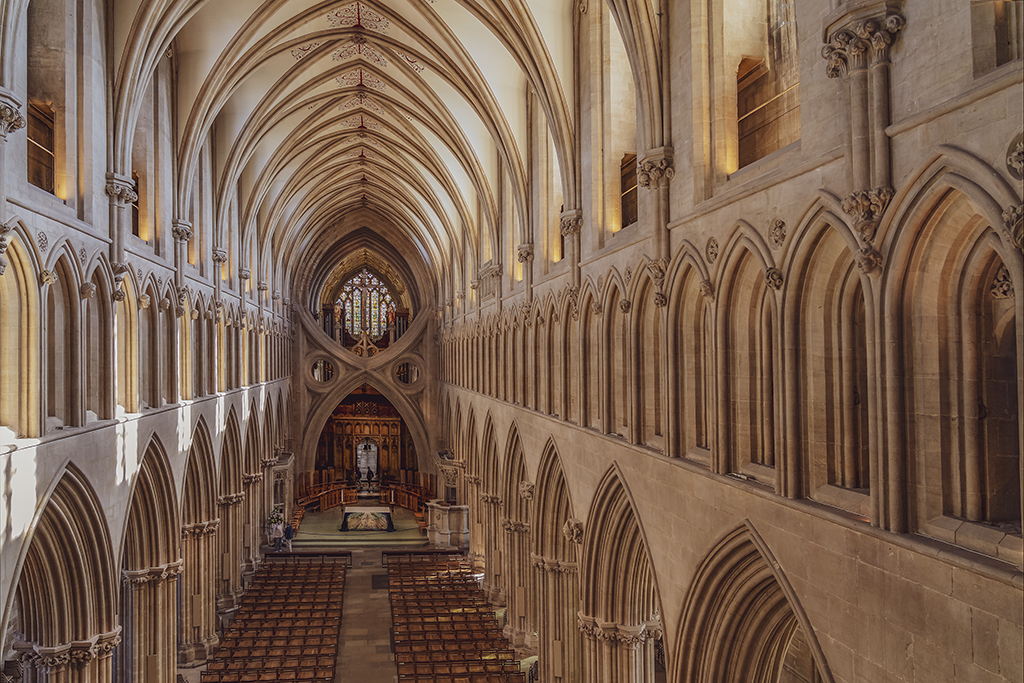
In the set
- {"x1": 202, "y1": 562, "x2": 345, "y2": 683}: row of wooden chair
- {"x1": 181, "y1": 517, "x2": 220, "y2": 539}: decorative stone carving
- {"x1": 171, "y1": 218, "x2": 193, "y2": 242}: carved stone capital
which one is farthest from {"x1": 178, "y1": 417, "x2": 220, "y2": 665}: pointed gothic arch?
{"x1": 171, "y1": 218, "x2": 193, "y2": 242}: carved stone capital

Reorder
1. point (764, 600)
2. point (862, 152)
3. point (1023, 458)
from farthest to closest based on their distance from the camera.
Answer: point (764, 600) → point (862, 152) → point (1023, 458)

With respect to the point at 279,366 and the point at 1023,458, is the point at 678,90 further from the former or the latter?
the point at 279,366

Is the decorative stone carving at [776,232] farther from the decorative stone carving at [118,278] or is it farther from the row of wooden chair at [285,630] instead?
the row of wooden chair at [285,630]

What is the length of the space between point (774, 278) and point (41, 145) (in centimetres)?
1000

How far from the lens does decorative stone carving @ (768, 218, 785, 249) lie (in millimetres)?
6730

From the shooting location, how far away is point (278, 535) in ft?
103

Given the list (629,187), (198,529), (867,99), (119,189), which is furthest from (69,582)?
(867,99)

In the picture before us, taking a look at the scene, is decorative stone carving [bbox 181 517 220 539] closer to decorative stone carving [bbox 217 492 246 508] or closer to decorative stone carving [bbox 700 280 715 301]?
decorative stone carving [bbox 217 492 246 508]

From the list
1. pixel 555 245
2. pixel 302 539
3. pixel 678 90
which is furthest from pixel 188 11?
pixel 302 539

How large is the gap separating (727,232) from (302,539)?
29727 millimetres

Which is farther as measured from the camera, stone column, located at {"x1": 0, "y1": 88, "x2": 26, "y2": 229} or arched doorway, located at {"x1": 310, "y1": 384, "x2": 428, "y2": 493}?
arched doorway, located at {"x1": 310, "y1": 384, "x2": 428, "y2": 493}

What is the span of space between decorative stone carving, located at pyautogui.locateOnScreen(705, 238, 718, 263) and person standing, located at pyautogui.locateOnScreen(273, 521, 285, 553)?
2680 cm

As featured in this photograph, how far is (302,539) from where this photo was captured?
3325cm

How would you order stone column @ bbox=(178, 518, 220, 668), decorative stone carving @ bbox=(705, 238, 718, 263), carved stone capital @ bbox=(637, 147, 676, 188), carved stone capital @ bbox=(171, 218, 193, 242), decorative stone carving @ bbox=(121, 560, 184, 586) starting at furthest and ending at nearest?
stone column @ bbox=(178, 518, 220, 668), carved stone capital @ bbox=(171, 218, 193, 242), decorative stone carving @ bbox=(121, 560, 184, 586), carved stone capital @ bbox=(637, 147, 676, 188), decorative stone carving @ bbox=(705, 238, 718, 263)
